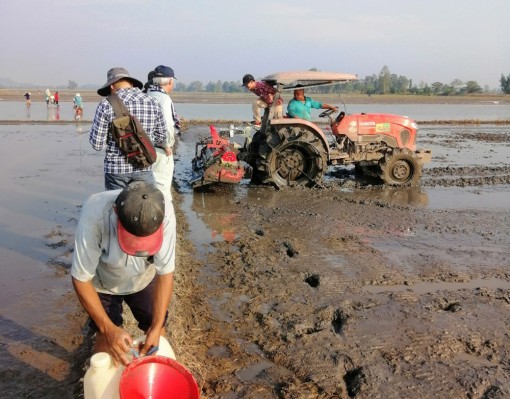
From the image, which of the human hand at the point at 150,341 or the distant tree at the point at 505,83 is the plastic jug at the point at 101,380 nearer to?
the human hand at the point at 150,341

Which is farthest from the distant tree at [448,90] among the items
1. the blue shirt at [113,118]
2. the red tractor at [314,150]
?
the blue shirt at [113,118]

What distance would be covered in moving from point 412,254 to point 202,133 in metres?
13.8

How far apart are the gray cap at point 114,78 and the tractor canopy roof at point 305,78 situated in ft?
14.8

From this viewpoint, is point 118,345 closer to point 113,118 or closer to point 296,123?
point 113,118

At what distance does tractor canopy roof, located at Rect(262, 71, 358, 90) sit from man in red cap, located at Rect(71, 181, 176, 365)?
6375mm

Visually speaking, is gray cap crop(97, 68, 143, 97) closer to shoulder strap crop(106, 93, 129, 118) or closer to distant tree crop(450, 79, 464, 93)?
shoulder strap crop(106, 93, 129, 118)

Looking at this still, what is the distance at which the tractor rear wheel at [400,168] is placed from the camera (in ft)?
30.3

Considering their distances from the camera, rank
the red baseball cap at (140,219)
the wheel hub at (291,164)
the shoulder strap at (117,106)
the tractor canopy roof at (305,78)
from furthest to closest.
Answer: the wheel hub at (291,164), the tractor canopy roof at (305,78), the shoulder strap at (117,106), the red baseball cap at (140,219)

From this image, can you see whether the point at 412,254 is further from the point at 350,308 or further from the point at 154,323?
the point at 154,323

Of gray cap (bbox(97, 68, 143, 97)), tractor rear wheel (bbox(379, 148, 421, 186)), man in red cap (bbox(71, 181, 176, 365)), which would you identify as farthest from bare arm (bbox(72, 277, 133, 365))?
tractor rear wheel (bbox(379, 148, 421, 186))

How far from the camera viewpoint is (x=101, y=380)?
2301mm

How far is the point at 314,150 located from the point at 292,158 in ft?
1.49

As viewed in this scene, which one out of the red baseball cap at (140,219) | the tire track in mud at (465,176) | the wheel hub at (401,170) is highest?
the red baseball cap at (140,219)

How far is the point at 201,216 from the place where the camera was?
23.2ft
